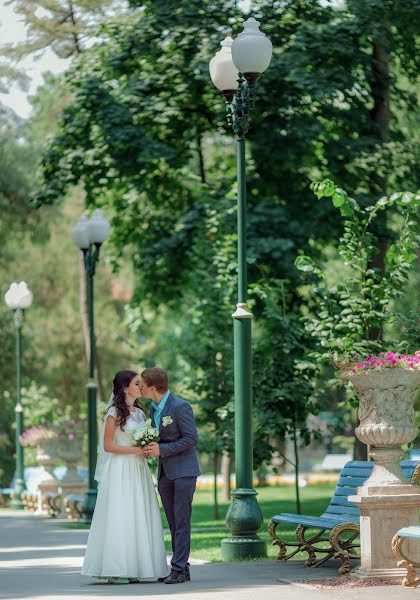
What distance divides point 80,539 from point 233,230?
6971 millimetres

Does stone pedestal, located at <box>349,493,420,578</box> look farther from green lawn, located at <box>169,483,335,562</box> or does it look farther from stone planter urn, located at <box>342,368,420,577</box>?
green lawn, located at <box>169,483,335,562</box>

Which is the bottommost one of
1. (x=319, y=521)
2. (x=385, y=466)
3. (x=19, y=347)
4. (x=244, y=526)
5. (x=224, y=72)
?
(x=244, y=526)

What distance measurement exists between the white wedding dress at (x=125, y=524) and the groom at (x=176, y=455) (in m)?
0.18

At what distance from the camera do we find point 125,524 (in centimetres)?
1260

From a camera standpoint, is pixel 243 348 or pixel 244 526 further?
pixel 243 348

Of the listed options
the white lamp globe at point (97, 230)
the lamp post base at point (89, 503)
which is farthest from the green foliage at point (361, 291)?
the lamp post base at point (89, 503)

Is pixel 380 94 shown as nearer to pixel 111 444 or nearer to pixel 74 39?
pixel 74 39

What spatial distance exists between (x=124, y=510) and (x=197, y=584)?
3.16 ft

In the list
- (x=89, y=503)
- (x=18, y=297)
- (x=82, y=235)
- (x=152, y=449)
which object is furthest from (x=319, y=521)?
(x=18, y=297)

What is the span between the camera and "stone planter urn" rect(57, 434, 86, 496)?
28.2 m

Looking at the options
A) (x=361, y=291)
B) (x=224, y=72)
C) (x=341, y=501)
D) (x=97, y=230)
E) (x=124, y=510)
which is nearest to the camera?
(x=124, y=510)

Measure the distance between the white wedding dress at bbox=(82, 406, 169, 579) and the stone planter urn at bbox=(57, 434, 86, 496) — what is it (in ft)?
50.9

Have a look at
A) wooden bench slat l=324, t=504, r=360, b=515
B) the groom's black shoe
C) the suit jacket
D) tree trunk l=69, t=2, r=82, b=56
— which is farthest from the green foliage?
tree trunk l=69, t=2, r=82, b=56

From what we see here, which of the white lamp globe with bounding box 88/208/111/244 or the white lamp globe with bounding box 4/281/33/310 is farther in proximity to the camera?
the white lamp globe with bounding box 4/281/33/310
